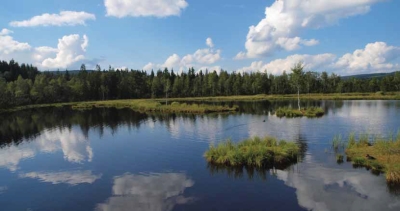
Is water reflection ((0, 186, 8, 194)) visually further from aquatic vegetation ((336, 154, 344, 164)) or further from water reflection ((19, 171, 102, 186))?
aquatic vegetation ((336, 154, 344, 164))

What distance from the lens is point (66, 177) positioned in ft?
95.2

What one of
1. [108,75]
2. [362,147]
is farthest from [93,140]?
[108,75]

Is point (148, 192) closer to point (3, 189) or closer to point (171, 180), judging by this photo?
point (171, 180)

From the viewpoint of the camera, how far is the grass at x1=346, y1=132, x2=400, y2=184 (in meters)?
24.2

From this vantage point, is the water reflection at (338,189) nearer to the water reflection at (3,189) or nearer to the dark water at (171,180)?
the dark water at (171,180)

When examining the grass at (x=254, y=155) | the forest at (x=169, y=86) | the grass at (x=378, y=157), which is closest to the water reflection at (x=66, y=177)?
the grass at (x=254, y=155)

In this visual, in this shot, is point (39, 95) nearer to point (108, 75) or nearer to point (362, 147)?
point (108, 75)

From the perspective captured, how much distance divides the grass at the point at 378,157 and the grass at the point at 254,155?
18.3 ft

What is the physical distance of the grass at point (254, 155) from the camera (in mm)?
29406

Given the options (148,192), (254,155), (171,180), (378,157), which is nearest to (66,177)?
(148,192)

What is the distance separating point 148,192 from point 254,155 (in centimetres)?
1100

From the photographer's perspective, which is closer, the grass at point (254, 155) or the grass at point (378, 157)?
the grass at point (378, 157)

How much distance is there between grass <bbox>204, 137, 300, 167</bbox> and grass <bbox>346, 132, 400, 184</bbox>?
18.3ft

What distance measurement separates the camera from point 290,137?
42.1 meters
